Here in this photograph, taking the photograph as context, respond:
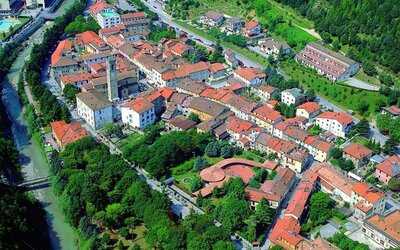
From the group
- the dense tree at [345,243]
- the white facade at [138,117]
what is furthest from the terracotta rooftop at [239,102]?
the dense tree at [345,243]

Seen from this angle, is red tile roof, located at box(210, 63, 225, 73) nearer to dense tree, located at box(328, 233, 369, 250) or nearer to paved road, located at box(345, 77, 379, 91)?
paved road, located at box(345, 77, 379, 91)

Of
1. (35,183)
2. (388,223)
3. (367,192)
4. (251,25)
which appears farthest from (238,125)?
(251,25)

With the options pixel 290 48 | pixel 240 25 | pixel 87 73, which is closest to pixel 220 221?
pixel 87 73

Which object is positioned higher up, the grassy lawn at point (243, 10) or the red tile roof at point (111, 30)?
the grassy lawn at point (243, 10)

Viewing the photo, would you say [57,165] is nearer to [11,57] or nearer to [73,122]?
[73,122]

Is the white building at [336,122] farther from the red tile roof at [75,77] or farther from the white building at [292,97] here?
the red tile roof at [75,77]
